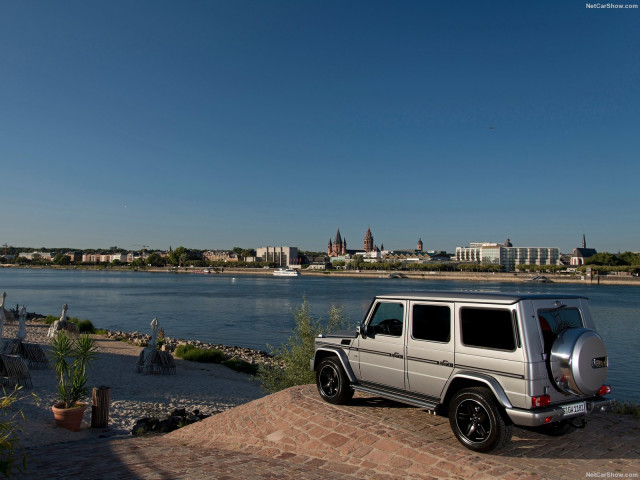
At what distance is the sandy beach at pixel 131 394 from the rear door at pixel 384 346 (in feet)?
16.3

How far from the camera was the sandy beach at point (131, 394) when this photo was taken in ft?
29.8

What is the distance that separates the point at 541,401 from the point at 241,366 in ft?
57.8

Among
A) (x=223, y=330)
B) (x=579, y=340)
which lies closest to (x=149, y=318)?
(x=223, y=330)

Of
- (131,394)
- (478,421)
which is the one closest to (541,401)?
(478,421)

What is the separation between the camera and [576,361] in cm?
521

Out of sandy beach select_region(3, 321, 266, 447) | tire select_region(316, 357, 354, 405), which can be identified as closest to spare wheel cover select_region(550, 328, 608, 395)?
tire select_region(316, 357, 354, 405)

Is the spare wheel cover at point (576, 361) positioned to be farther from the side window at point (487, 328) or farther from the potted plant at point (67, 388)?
the potted plant at point (67, 388)

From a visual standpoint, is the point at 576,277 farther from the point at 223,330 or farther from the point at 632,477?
the point at 632,477

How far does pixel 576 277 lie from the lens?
131m

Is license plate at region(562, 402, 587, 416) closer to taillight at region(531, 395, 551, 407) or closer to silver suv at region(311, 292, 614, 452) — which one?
silver suv at region(311, 292, 614, 452)

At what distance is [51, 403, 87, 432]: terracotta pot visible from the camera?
888 centimetres

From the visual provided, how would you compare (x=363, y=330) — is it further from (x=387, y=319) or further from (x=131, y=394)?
(x=131, y=394)

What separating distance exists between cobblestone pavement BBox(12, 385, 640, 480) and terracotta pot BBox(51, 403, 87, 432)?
3.61 feet

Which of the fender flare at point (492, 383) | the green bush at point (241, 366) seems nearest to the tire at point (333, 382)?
the fender flare at point (492, 383)
